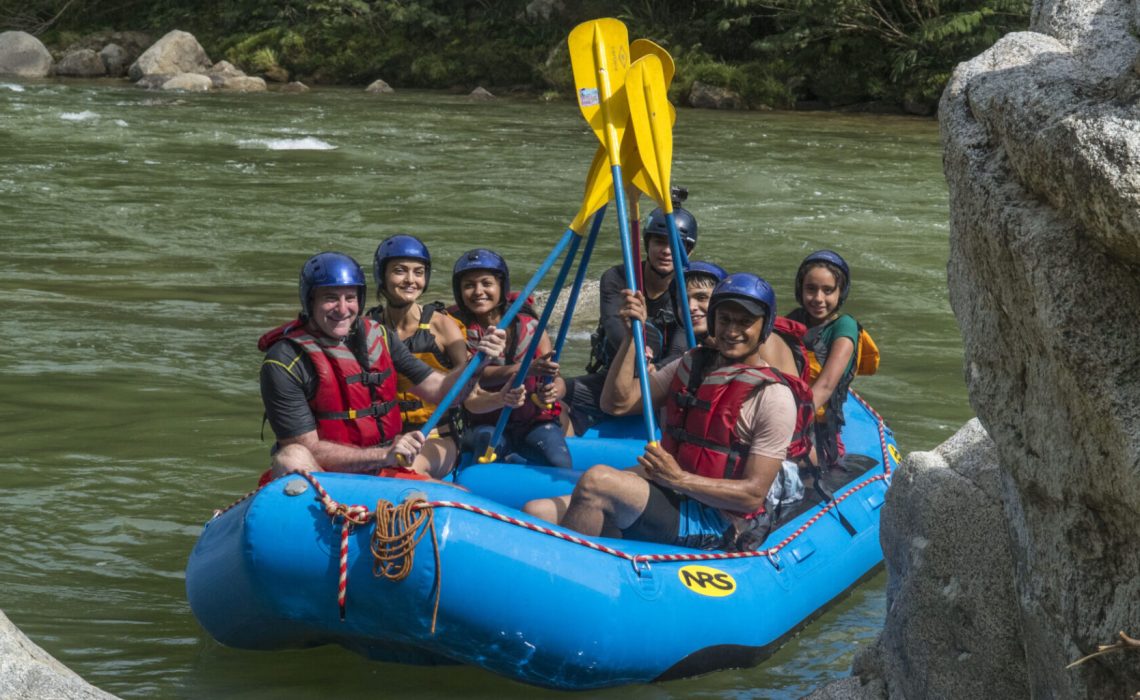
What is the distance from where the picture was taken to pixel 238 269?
11539mm

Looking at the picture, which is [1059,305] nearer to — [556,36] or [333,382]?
[333,382]

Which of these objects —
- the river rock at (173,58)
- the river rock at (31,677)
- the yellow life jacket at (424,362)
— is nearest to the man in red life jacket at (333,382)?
the yellow life jacket at (424,362)

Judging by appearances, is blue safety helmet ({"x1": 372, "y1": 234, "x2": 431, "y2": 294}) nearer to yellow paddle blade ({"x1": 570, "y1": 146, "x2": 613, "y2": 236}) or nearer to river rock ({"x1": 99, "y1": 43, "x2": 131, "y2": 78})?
yellow paddle blade ({"x1": 570, "y1": 146, "x2": 613, "y2": 236})

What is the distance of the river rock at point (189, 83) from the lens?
25.2 metres

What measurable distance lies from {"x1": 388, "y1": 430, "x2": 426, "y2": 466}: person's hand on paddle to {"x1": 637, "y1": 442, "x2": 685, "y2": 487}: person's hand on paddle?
0.77 meters

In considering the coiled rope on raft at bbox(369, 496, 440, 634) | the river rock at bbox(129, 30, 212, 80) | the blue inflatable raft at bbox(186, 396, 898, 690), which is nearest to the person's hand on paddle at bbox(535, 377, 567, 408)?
the blue inflatable raft at bbox(186, 396, 898, 690)

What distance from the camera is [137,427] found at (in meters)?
7.53

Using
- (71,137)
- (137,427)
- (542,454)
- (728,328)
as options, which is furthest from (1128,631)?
(71,137)

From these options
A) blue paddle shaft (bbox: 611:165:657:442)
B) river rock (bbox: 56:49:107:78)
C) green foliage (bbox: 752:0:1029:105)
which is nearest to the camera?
blue paddle shaft (bbox: 611:165:657:442)

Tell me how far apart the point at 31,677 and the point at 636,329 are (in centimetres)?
237

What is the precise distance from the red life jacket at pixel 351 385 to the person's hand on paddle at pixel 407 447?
0.21 m

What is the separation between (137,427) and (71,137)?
11.6m

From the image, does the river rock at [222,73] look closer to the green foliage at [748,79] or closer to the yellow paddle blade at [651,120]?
the green foliage at [748,79]

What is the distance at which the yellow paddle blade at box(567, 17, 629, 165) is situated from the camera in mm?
5594
